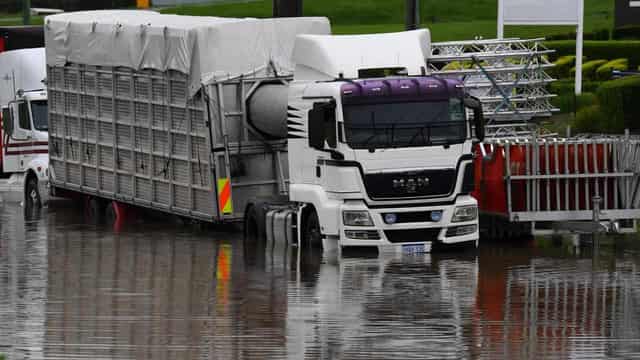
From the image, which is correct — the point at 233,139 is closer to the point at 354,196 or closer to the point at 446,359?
the point at 354,196

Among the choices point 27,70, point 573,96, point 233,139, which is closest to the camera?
point 233,139

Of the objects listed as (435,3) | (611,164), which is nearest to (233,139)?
(611,164)

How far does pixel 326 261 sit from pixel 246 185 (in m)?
4.68

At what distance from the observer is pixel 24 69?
39.8 metres

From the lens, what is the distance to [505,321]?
18.6 meters

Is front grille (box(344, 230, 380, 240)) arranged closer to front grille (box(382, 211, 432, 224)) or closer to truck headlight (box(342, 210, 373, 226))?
truck headlight (box(342, 210, 373, 226))

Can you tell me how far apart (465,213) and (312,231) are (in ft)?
8.54

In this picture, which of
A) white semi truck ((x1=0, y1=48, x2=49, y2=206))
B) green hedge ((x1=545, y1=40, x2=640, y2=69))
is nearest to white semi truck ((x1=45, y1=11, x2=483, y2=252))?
white semi truck ((x1=0, y1=48, x2=49, y2=206))

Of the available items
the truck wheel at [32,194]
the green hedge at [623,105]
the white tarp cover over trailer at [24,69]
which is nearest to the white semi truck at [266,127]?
the truck wheel at [32,194]

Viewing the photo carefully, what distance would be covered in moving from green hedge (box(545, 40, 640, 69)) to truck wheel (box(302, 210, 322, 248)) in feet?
110

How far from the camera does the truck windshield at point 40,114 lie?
1487 inches

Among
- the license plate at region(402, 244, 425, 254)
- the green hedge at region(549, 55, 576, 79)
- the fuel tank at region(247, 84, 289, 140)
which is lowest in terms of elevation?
the green hedge at region(549, 55, 576, 79)

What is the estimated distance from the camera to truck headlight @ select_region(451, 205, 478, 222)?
2511 cm

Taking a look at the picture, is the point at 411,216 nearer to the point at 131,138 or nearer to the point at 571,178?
the point at 571,178
